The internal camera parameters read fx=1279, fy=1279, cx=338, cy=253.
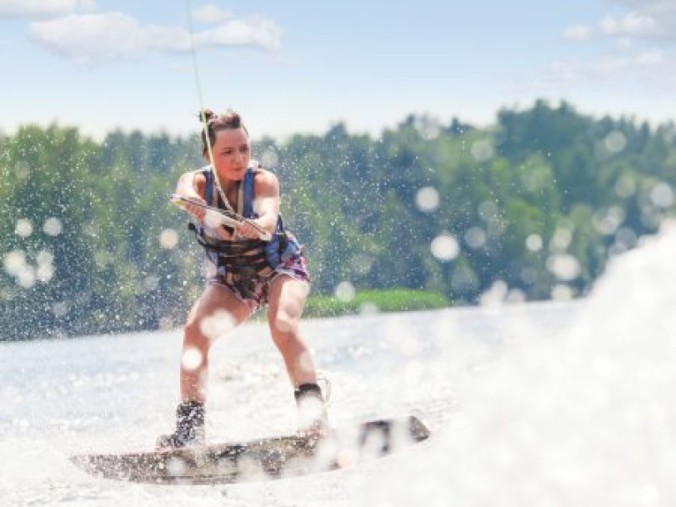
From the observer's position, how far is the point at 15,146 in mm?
58625

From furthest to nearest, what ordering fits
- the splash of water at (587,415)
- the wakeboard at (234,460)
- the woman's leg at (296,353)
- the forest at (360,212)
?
1. the forest at (360,212)
2. the woman's leg at (296,353)
3. the wakeboard at (234,460)
4. the splash of water at (587,415)

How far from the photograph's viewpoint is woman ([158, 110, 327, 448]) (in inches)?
226

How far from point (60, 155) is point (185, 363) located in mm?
53150

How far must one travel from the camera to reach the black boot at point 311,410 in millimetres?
5543

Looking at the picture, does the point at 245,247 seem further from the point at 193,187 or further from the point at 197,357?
the point at 197,357

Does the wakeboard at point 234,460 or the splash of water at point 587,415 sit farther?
the wakeboard at point 234,460

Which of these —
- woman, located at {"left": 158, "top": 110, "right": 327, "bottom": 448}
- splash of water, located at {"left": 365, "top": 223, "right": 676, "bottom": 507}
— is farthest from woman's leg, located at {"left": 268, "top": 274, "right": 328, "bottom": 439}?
splash of water, located at {"left": 365, "top": 223, "right": 676, "bottom": 507}

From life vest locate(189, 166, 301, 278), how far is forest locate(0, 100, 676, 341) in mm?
33807

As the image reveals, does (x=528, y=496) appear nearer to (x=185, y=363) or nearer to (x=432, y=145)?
(x=185, y=363)

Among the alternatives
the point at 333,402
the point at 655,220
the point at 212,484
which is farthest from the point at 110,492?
the point at 655,220

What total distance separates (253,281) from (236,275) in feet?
0.30

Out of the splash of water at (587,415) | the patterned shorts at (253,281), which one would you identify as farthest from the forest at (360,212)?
the splash of water at (587,415)

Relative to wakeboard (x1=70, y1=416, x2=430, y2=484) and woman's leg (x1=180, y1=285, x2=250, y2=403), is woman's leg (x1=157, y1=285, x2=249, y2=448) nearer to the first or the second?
woman's leg (x1=180, y1=285, x2=250, y2=403)

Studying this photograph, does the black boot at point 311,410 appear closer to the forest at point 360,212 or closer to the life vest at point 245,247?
the life vest at point 245,247
